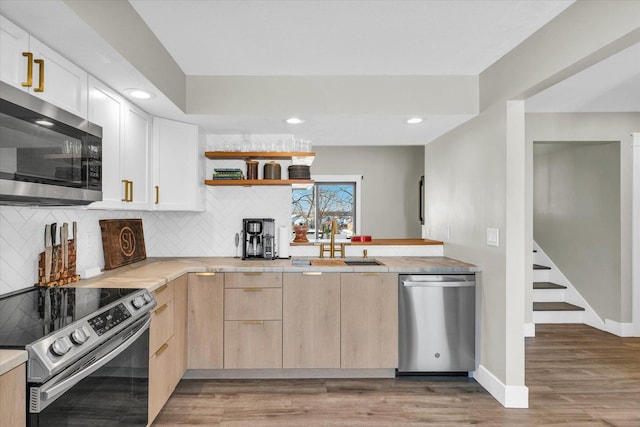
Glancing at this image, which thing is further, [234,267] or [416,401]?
[234,267]

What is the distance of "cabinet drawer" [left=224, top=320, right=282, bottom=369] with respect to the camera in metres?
3.00

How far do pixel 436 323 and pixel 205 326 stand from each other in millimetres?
1820

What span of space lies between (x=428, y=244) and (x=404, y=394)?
1.50m

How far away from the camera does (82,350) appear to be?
143 centimetres

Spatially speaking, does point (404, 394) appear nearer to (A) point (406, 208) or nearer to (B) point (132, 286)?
(B) point (132, 286)

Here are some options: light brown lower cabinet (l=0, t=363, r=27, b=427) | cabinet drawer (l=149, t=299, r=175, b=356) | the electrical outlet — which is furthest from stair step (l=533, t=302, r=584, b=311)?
light brown lower cabinet (l=0, t=363, r=27, b=427)

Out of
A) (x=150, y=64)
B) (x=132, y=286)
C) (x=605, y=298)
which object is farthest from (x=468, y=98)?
(x=605, y=298)

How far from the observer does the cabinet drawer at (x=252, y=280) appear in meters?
3.02

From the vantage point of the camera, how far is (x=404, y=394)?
2838mm

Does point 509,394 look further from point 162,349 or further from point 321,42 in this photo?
point 321,42

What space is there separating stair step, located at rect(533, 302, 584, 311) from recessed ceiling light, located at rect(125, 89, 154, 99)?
461 centimetres

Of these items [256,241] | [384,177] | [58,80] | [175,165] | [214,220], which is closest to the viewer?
[58,80]

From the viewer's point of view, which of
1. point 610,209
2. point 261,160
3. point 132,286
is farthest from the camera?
point 610,209

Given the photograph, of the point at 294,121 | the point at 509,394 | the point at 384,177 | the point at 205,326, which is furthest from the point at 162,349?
the point at 384,177
